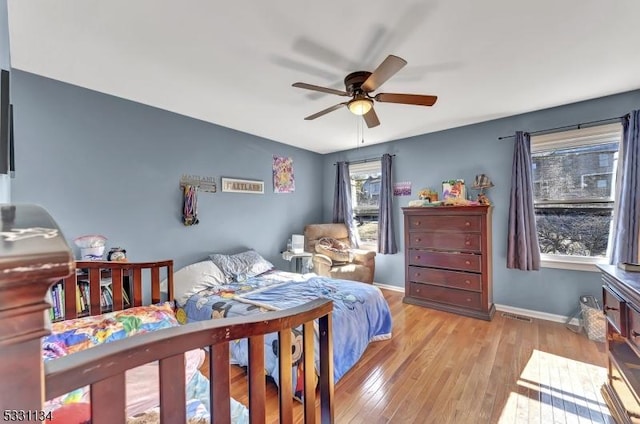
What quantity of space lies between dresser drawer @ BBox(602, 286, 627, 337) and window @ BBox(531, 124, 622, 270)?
5.22 feet

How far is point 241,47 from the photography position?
73.8 inches

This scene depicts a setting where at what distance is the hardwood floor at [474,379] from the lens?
1.72m

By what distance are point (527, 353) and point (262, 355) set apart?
8.99 feet

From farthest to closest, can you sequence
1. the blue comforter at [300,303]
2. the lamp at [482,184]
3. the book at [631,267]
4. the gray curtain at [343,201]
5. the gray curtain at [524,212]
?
the gray curtain at [343,201] → the lamp at [482,184] → the gray curtain at [524,212] → the blue comforter at [300,303] → the book at [631,267]

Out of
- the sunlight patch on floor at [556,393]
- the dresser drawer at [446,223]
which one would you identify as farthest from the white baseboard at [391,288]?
the sunlight patch on floor at [556,393]

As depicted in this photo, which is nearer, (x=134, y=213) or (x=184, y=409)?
(x=184, y=409)

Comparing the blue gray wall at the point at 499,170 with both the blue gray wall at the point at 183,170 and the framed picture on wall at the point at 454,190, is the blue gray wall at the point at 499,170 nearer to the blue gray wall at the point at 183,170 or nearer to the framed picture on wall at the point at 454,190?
the blue gray wall at the point at 183,170

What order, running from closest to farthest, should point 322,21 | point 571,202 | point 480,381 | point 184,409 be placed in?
point 184,409 → point 322,21 → point 480,381 → point 571,202

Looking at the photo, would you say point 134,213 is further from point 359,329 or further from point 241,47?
point 359,329

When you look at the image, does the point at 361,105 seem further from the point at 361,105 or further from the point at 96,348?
the point at 96,348

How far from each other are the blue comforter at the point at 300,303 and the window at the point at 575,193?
225cm

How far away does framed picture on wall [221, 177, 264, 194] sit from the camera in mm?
3607

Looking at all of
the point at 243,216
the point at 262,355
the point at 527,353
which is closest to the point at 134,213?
the point at 243,216

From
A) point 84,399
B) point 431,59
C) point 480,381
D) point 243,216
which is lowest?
point 480,381
